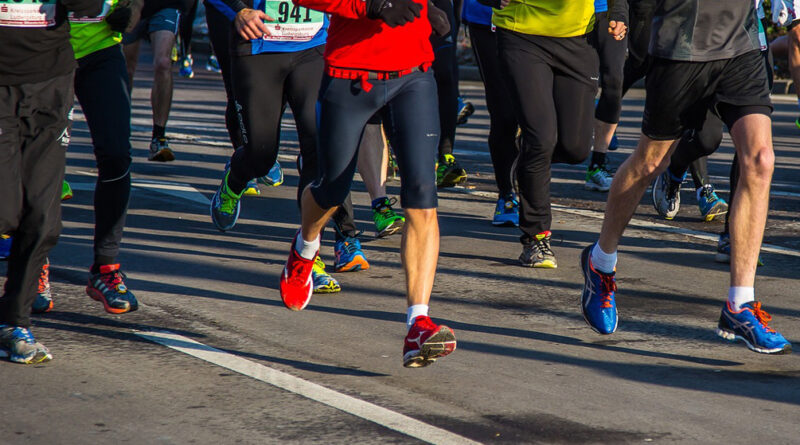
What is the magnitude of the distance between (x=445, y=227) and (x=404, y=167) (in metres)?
3.30

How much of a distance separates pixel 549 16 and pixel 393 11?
6.88 feet

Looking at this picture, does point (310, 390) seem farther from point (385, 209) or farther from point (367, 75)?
point (385, 209)

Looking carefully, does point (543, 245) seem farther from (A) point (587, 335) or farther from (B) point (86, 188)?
(B) point (86, 188)

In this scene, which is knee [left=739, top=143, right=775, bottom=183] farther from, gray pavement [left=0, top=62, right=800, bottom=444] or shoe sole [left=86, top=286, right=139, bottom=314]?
shoe sole [left=86, top=286, right=139, bottom=314]

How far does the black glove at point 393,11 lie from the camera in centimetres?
474

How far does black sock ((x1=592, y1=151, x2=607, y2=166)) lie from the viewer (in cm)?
979

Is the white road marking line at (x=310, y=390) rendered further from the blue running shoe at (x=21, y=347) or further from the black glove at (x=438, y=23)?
the black glove at (x=438, y=23)

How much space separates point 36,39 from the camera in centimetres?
494

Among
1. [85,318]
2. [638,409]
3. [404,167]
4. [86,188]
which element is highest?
[404,167]

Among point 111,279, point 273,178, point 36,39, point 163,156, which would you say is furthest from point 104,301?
point 163,156

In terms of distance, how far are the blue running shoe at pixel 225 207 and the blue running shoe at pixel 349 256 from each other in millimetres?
887

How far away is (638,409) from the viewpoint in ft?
14.2

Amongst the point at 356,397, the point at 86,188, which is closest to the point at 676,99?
the point at 356,397

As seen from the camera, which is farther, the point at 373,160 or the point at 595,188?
the point at 595,188
